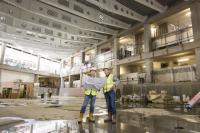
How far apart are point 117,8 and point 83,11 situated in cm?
305

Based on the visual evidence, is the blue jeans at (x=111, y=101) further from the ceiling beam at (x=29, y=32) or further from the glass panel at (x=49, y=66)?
the glass panel at (x=49, y=66)

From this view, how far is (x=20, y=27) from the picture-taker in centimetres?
1645

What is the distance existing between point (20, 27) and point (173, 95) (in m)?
16.0

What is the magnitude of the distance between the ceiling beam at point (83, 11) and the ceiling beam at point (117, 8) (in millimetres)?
2126

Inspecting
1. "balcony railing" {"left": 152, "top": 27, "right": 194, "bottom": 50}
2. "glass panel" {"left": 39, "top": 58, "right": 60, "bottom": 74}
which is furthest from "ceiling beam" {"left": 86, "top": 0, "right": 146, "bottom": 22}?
"glass panel" {"left": 39, "top": 58, "right": 60, "bottom": 74}

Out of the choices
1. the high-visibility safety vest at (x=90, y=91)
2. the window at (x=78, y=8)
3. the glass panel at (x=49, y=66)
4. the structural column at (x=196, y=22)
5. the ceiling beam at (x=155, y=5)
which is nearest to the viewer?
the high-visibility safety vest at (x=90, y=91)

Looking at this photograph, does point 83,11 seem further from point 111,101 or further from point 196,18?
point 111,101

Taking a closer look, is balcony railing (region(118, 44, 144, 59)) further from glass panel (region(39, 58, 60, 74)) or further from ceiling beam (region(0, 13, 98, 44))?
glass panel (region(39, 58, 60, 74))

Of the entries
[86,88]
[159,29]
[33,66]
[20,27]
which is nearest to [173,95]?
[159,29]

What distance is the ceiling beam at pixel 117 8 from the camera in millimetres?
12312

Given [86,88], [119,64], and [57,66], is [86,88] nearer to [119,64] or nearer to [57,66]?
[119,64]

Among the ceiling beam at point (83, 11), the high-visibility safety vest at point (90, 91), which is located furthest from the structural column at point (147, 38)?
the high-visibility safety vest at point (90, 91)

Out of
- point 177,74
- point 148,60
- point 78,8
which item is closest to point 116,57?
point 148,60

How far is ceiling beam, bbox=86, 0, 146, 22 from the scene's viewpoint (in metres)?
12.3
